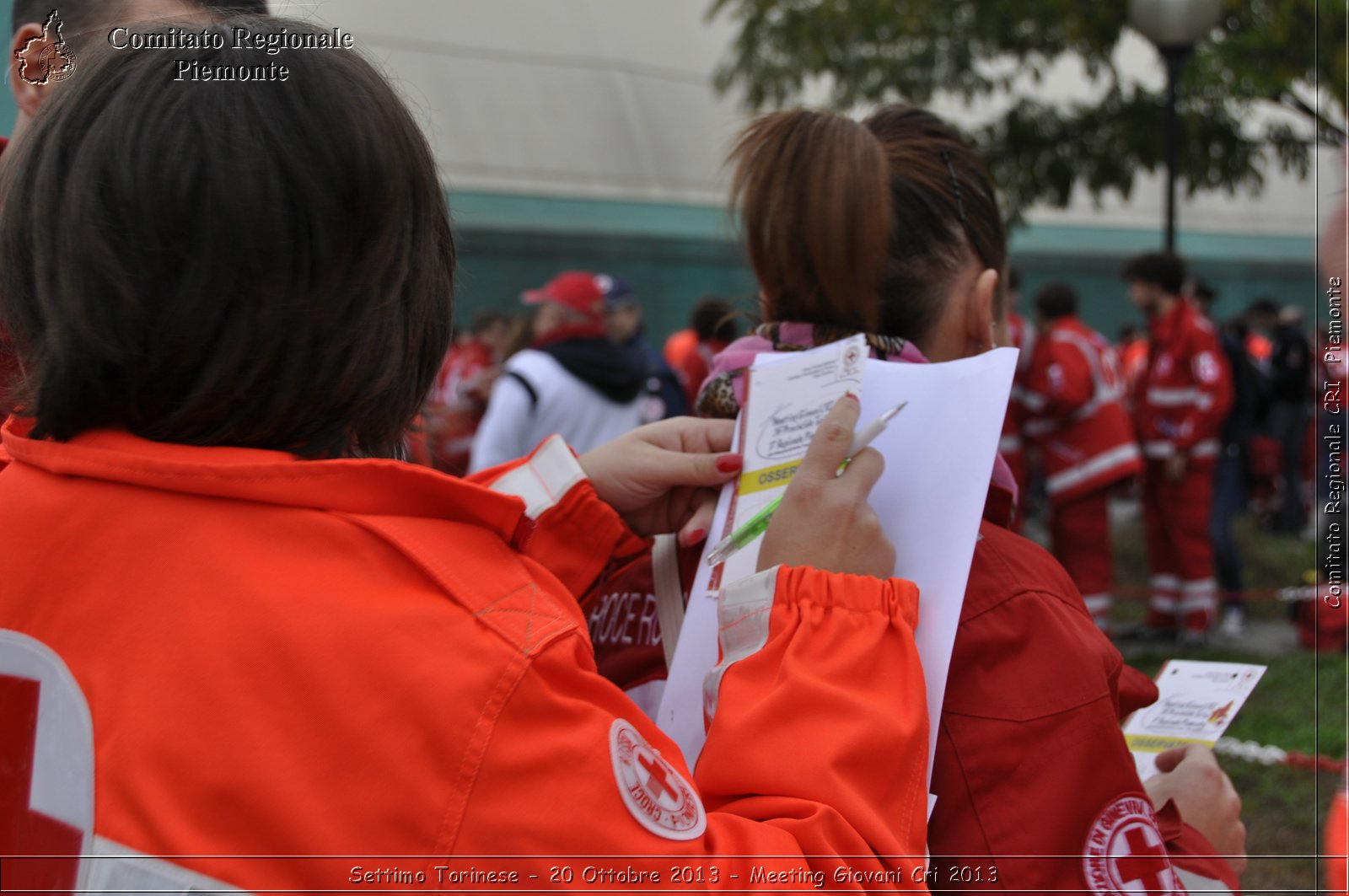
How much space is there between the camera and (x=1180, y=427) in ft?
23.4

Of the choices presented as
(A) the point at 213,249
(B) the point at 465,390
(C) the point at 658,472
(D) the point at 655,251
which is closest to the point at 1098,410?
(B) the point at 465,390

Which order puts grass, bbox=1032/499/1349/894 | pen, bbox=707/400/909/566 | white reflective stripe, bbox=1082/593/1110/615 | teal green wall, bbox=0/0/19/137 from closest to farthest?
pen, bbox=707/400/909/566
teal green wall, bbox=0/0/19/137
grass, bbox=1032/499/1349/894
white reflective stripe, bbox=1082/593/1110/615

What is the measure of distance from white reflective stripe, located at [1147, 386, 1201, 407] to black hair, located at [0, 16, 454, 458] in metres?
6.87

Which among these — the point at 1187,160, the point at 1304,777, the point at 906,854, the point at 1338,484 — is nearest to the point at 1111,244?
the point at 1187,160

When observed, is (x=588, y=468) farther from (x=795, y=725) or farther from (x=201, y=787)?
(x=201, y=787)

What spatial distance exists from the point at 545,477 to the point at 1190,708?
102 cm

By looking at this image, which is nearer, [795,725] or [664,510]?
[795,725]

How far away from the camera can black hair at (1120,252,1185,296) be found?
6.91m

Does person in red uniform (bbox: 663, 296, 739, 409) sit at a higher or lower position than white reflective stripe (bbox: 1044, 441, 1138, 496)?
higher

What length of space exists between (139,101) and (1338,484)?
6.18 feet

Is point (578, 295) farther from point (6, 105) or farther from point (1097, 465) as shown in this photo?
point (6, 105)

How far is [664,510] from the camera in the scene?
1683mm

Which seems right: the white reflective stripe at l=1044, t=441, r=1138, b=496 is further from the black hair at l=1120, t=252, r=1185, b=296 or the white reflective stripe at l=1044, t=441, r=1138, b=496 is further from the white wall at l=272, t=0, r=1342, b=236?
the white wall at l=272, t=0, r=1342, b=236

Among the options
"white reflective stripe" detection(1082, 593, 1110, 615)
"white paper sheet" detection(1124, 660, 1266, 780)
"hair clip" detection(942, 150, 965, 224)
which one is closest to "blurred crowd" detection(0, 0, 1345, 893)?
"white paper sheet" detection(1124, 660, 1266, 780)
